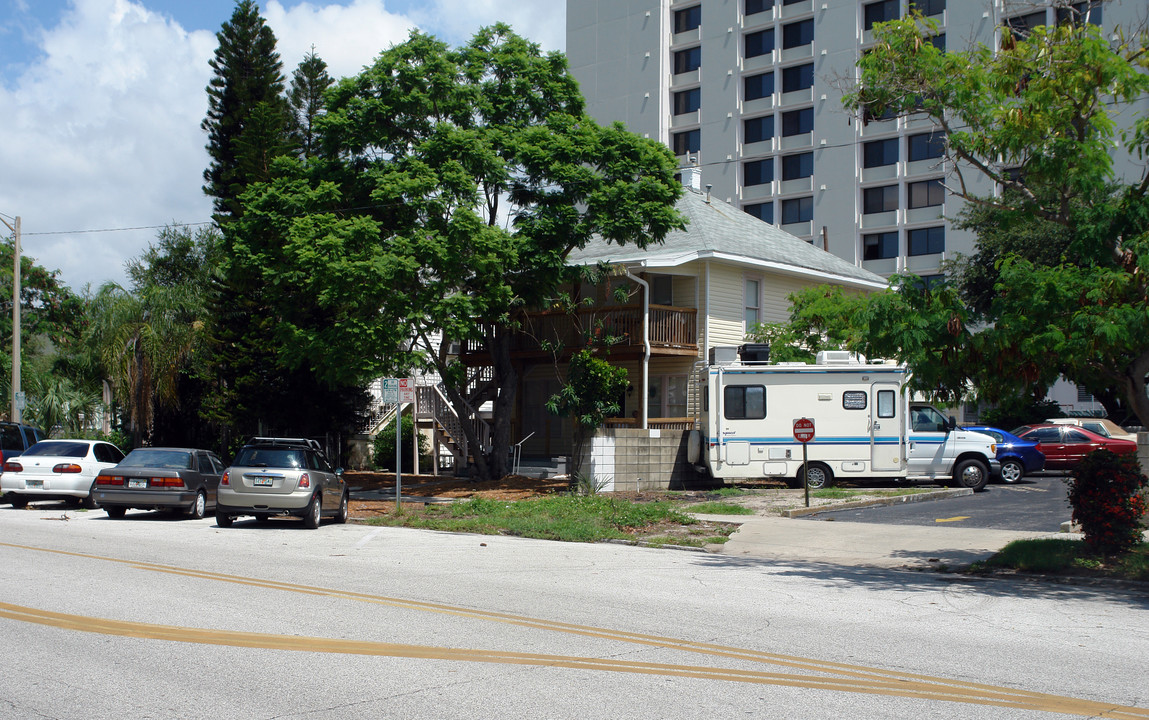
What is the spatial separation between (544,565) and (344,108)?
54.1ft

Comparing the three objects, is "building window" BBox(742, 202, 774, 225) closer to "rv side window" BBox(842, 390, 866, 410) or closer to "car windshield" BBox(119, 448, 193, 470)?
"rv side window" BBox(842, 390, 866, 410)

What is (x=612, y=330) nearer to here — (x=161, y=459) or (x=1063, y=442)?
(x=161, y=459)

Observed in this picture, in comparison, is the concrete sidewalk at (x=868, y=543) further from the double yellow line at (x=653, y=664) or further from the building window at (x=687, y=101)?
the building window at (x=687, y=101)

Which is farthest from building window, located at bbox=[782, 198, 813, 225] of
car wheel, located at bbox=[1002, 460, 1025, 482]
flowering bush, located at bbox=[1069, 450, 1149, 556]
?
flowering bush, located at bbox=[1069, 450, 1149, 556]

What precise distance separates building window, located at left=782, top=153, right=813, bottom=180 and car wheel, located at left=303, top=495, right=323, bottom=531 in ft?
152

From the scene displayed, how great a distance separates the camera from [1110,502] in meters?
12.2

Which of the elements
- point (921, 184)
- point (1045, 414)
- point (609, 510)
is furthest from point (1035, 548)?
point (921, 184)

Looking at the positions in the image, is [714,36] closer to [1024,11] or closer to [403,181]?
[403,181]

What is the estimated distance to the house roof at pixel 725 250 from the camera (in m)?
28.4

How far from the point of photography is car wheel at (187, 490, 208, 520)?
20.2 metres

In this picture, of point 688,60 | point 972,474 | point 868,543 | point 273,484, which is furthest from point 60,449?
point 688,60

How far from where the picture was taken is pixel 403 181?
77.0ft

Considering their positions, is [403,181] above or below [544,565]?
above

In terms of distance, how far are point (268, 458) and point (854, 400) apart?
14.1 m
